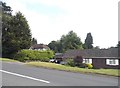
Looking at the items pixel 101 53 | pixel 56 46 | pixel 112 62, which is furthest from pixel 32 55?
pixel 56 46

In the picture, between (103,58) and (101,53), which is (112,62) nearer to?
(103,58)

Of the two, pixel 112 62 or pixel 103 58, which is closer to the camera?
pixel 112 62

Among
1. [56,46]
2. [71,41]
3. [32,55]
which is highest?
[56,46]

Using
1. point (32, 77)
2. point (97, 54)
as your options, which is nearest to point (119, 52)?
point (97, 54)

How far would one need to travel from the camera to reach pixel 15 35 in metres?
53.5

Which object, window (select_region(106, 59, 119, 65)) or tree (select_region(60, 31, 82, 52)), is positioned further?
tree (select_region(60, 31, 82, 52))

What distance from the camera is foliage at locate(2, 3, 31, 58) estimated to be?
52.9 m

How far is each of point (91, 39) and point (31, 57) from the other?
10107 centimetres

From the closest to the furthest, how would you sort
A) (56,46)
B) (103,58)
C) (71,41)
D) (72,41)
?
1. (103,58)
2. (71,41)
3. (72,41)
4. (56,46)

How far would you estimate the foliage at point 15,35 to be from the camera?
52.9 meters

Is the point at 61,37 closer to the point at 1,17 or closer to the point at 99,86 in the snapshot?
the point at 1,17

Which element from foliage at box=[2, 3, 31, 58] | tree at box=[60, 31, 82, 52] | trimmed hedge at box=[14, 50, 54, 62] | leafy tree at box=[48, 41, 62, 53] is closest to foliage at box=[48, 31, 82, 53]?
tree at box=[60, 31, 82, 52]

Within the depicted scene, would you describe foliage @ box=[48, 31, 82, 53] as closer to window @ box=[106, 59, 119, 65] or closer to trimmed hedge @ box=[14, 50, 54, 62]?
window @ box=[106, 59, 119, 65]

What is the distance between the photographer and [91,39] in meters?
149
